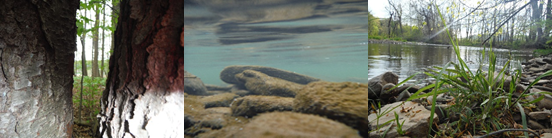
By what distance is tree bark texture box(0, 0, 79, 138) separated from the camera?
0.99 meters

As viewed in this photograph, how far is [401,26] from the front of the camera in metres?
2.02

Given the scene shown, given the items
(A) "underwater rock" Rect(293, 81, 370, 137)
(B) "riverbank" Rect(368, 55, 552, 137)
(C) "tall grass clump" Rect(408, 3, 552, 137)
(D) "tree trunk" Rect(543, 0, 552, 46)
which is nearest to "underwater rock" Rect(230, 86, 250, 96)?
(A) "underwater rock" Rect(293, 81, 370, 137)

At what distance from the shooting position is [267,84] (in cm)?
60

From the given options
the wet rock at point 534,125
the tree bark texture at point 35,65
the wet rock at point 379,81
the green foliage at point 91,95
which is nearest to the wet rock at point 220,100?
the tree bark texture at point 35,65

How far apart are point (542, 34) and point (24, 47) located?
10.3ft

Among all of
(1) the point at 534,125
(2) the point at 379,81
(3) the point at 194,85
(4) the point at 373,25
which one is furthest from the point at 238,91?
(1) the point at 534,125

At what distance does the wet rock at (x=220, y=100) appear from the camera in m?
0.64

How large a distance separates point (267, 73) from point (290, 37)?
0.09m

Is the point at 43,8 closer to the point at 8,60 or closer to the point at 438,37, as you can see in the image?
the point at 8,60

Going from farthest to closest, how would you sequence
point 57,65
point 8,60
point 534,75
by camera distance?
point 534,75 < point 57,65 < point 8,60

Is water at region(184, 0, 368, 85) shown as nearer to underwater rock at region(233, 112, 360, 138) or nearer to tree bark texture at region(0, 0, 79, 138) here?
underwater rock at region(233, 112, 360, 138)

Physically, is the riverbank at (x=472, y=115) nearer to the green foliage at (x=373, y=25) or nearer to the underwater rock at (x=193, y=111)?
the green foliage at (x=373, y=25)

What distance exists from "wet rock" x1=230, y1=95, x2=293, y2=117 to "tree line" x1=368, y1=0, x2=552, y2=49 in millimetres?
1515

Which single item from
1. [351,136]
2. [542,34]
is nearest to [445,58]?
[542,34]
